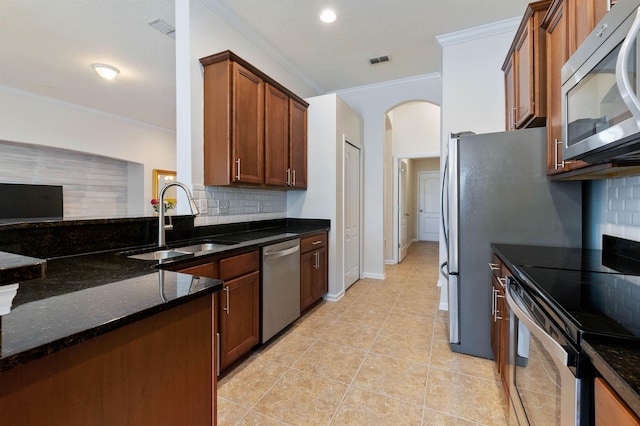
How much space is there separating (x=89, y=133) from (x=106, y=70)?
6.55 ft

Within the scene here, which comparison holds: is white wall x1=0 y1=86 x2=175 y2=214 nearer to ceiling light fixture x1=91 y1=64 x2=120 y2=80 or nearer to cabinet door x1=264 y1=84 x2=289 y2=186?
ceiling light fixture x1=91 y1=64 x2=120 y2=80

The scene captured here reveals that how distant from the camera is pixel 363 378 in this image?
1880mm

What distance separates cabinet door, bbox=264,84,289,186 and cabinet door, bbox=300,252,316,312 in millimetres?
832

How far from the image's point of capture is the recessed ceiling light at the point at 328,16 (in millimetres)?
2609

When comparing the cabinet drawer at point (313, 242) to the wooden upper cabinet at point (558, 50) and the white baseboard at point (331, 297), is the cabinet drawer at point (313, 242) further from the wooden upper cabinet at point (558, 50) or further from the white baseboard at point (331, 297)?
the wooden upper cabinet at point (558, 50)

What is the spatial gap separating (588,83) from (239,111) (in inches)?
86.8

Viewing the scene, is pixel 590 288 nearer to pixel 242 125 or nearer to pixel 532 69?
pixel 532 69

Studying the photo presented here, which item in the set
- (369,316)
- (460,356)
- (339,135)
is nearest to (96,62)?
(339,135)

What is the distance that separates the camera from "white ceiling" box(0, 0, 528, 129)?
256 cm

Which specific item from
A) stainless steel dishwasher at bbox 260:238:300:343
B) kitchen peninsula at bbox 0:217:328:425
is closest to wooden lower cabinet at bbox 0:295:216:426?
kitchen peninsula at bbox 0:217:328:425

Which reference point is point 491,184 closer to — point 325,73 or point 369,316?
point 369,316

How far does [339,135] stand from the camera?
343cm

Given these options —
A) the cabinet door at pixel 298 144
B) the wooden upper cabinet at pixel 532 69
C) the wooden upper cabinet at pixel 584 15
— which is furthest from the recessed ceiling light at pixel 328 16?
the wooden upper cabinet at pixel 584 15

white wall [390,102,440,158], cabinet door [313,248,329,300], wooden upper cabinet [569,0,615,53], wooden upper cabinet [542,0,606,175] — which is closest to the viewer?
wooden upper cabinet [569,0,615,53]
